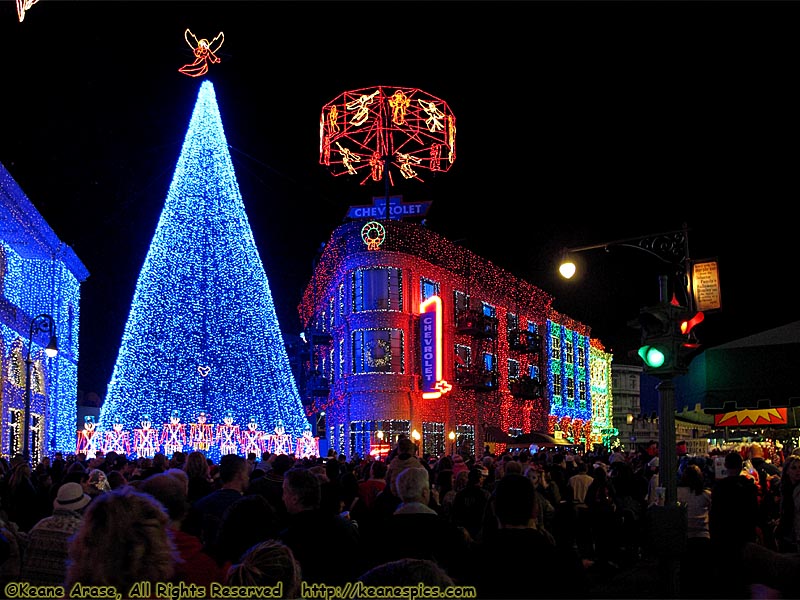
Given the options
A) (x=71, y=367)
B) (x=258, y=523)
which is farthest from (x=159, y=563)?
(x=71, y=367)

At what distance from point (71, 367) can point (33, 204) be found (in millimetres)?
17957

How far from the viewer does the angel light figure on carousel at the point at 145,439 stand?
3412cm

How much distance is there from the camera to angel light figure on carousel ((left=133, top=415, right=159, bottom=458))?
112 feet

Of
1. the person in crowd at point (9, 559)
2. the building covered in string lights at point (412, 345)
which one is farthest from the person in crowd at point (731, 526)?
the building covered in string lights at point (412, 345)

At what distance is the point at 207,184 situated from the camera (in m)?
36.4

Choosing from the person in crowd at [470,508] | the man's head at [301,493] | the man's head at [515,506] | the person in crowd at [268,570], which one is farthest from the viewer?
the person in crowd at [470,508]

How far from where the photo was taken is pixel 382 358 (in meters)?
42.8

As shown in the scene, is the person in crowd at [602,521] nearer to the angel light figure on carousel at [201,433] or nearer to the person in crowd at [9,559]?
the person in crowd at [9,559]

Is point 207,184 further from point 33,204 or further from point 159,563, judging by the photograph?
point 159,563

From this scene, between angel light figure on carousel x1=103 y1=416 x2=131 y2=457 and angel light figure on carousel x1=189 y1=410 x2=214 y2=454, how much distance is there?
2266 millimetres

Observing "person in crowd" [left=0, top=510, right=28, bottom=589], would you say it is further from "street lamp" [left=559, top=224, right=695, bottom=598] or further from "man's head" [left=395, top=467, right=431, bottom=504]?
"street lamp" [left=559, top=224, right=695, bottom=598]

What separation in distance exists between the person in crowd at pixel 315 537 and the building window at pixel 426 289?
3831 centimetres

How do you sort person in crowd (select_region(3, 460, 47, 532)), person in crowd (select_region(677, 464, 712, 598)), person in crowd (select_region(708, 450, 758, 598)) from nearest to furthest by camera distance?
1. person in crowd (select_region(708, 450, 758, 598))
2. person in crowd (select_region(677, 464, 712, 598))
3. person in crowd (select_region(3, 460, 47, 532))

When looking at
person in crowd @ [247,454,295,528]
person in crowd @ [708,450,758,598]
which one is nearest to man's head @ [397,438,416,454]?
person in crowd @ [247,454,295,528]
